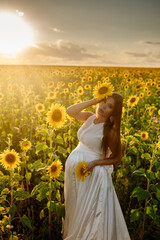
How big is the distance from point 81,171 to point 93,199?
0.37 m

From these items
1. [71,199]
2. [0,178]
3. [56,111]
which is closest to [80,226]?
[71,199]

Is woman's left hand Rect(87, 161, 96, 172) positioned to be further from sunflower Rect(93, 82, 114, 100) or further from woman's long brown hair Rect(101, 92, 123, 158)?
sunflower Rect(93, 82, 114, 100)

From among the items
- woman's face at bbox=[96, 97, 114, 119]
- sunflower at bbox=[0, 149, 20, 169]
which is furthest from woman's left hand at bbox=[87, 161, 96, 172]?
sunflower at bbox=[0, 149, 20, 169]

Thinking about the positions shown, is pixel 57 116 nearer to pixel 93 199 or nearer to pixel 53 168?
pixel 53 168

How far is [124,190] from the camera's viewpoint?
365 centimetres

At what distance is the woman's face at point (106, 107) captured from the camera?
2.37m

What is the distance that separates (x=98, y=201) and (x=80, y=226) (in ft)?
1.38

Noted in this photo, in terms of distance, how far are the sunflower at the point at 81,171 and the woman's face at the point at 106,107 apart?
2.10 feet

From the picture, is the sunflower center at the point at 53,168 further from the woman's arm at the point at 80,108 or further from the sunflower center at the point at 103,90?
the sunflower center at the point at 103,90

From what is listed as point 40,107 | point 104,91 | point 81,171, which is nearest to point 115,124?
point 104,91

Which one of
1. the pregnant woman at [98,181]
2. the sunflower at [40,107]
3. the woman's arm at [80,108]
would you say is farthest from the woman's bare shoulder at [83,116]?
the sunflower at [40,107]

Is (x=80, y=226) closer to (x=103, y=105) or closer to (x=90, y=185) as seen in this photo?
(x=90, y=185)

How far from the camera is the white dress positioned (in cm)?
240

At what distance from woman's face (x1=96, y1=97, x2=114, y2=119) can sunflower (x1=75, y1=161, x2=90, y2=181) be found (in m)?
0.64
